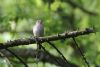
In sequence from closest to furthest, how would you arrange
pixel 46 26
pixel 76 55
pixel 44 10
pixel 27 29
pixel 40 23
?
pixel 40 23
pixel 46 26
pixel 44 10
pixel 27 29
pixel 76 55

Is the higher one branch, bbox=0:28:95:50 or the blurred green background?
branch, bbox=0:28:95:50

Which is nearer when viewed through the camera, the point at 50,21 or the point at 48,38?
the point at 48,38

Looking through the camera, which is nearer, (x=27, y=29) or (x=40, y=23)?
(x=40, y=23)

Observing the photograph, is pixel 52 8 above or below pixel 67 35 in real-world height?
below

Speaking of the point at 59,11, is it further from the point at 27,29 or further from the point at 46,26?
the point at 46,26

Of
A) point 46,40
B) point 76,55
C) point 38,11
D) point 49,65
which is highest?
point 46,40

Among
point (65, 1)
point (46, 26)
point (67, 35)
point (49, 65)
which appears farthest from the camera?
point (65, 1)

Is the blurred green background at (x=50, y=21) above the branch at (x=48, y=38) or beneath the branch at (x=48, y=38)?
beneath

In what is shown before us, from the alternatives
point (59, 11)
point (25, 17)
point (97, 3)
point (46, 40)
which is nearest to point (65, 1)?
point (59, 11)

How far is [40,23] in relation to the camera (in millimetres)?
4723

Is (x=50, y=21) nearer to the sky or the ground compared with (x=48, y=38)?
nearer to the ground

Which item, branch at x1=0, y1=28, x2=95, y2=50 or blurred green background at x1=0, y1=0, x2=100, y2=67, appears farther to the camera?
blurred green background at x1=0, y1=0, x2=100, y2=67

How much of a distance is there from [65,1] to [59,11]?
1.15 feet

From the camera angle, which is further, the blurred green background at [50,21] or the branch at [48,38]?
the blurred green background at [50,21]
